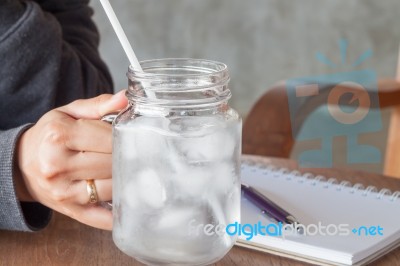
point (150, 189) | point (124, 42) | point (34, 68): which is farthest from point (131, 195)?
point (34, 68)

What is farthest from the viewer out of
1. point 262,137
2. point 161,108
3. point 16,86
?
point 262,137

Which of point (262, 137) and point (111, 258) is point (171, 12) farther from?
point (111, 258)

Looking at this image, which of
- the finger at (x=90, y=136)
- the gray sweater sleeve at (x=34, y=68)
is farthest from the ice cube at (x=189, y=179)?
the gray sweater sleeve at (x=34, y=68)

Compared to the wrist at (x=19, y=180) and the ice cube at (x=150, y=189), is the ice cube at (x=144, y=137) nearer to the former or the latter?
the ice cube at (x=150, y=189)

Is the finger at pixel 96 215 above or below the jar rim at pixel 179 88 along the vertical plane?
below

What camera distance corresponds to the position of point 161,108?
53 centimetres

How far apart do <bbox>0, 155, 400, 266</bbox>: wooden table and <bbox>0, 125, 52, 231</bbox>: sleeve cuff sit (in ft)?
0.05

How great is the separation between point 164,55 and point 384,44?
710 mm

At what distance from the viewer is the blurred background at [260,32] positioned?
226 cm

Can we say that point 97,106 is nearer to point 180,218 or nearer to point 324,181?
point 180,218

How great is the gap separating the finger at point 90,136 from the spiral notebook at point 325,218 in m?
0.16

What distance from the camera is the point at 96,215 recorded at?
0.62 meters

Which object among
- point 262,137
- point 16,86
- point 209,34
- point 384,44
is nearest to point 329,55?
point 384,44

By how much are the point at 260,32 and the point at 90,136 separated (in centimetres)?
175
